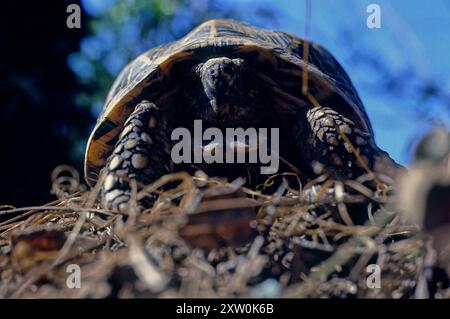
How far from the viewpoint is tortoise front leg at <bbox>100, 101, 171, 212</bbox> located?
9.96ft

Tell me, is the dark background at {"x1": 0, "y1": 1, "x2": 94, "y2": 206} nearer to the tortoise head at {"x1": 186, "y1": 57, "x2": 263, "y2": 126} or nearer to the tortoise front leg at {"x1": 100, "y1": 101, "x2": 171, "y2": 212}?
the tortoise head at {"x1": 186, "y1": 57, "x2": 263, "y2": 126}

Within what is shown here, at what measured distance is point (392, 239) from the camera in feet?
9.00

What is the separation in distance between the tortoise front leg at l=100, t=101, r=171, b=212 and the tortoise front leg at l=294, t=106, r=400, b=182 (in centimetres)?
59

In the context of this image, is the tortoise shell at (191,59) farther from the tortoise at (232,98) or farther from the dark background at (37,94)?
the dark background at (37,94)

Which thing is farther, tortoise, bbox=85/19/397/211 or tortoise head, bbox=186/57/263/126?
tortoise head, bbox=186/57/263/126

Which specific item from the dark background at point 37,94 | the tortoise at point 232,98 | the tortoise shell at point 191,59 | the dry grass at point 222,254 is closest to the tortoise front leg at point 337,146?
the tortoise at point 232,98

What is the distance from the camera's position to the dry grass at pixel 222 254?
195 cm

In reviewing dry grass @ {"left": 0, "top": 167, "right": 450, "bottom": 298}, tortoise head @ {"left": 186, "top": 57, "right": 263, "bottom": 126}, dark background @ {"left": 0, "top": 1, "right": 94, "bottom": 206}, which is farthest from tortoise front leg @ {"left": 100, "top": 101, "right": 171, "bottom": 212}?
dark background @ {"left": 0, "top": 1, "right": 94, "bottom": 206}

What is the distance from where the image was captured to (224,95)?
3.69m

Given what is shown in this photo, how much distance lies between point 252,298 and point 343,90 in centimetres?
214

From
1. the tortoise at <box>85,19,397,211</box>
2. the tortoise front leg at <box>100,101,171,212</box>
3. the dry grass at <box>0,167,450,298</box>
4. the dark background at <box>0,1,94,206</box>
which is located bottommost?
the dry grass at <box>0,167,450,298</box>

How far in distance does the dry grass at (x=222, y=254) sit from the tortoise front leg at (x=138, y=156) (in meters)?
0.53

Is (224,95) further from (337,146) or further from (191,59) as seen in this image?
(337,146)

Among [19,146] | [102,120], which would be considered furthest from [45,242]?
[19,146]
